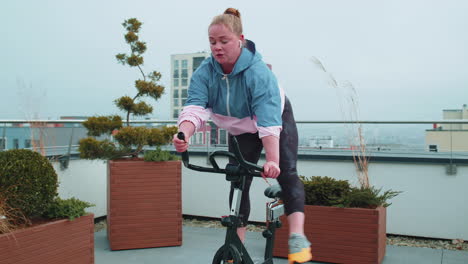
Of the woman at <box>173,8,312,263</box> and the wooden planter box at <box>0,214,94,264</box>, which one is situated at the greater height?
the woman at <box>173,8,312,263</box>

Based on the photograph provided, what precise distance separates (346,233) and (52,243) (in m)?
2.02

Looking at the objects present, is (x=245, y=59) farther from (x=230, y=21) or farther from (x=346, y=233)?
(x=346, y=233)

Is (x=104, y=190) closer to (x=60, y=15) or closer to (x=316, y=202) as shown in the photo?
(x=60, y=15)

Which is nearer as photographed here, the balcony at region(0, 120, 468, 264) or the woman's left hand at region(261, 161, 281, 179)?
the woman's left hand at region(261, 161, 281, 179)

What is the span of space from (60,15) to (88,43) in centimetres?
44

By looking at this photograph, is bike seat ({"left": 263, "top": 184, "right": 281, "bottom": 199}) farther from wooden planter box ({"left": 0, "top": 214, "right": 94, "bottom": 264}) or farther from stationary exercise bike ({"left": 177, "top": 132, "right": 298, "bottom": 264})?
wooden planter box ({"left": 0, "top": 214, "right": 94, "bottom": 264})

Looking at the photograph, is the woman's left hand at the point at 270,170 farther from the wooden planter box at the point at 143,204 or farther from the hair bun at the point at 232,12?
the wooden planter box at the point at 143,204

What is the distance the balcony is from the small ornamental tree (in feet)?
1.55

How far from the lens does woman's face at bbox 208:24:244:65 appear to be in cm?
154

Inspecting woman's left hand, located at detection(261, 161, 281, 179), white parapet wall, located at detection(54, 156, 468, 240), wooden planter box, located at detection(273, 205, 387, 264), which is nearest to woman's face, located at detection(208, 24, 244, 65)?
woman's left hand, located at detection(261, 161, 281, 179)

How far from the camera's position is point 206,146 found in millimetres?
4805

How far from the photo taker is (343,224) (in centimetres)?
308

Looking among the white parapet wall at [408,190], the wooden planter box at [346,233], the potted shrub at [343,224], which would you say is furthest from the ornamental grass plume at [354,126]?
the wooden planter box at [346,233]

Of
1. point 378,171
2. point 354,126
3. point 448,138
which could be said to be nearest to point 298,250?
point 354,126
